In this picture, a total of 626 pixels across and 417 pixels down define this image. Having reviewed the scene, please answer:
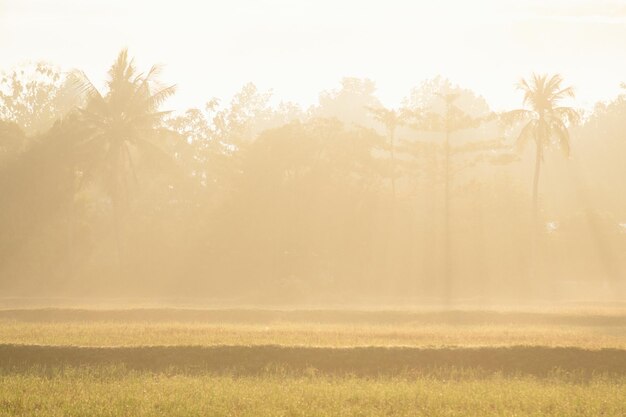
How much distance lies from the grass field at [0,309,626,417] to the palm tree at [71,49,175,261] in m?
19.8

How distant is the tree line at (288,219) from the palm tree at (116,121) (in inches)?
3.6

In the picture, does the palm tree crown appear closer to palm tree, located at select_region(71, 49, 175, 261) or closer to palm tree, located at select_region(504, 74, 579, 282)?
palm tree, located at select_region(504, 74, 579, 282)

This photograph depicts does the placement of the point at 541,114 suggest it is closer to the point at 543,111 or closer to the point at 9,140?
the point at 543,111

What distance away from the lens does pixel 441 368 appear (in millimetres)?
19422

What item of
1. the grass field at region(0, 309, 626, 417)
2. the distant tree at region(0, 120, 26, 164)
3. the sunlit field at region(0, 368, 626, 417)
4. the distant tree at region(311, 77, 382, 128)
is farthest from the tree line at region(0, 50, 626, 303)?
the distant tree at region(311, 77, 382, 128)

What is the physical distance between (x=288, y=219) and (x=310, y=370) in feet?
106

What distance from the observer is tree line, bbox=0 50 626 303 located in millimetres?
49250

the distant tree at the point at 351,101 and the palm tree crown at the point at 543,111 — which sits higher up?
the distant tree at the point at 351,101

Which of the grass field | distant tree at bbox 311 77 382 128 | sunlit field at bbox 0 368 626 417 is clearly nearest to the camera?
sunlit field at bbox 0 368 626 417

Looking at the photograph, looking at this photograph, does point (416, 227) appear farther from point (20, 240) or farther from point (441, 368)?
point (441, 368)

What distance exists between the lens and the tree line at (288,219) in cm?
4925

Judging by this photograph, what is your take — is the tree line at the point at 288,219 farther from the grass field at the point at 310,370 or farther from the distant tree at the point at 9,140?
the grass field at the point at 310,370

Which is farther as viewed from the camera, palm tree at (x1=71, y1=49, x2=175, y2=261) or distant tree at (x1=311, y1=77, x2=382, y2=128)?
distant tree at (x1=311, y1=77, x2=382, y2=128)

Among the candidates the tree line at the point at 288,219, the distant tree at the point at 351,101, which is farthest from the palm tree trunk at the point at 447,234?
the distant tree at the point at 351,101
